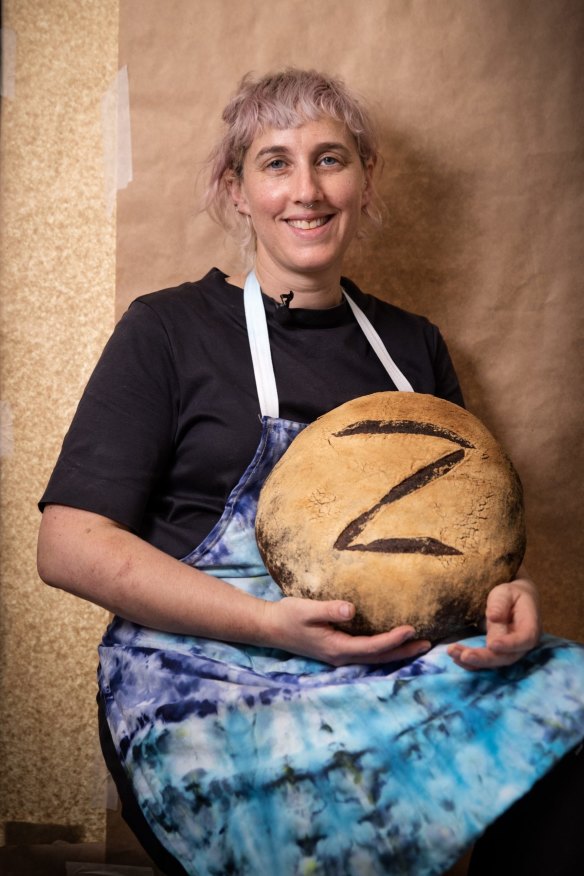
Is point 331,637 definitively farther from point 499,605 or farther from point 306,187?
point 306,187

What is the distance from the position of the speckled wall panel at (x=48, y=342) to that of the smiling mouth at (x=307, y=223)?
0.50 m

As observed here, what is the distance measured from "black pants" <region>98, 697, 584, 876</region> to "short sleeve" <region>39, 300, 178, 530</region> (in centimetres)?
48

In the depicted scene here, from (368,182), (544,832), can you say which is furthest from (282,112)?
(544,832)

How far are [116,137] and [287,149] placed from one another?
50 cm

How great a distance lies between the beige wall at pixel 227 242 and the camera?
1.76m

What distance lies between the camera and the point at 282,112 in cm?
146

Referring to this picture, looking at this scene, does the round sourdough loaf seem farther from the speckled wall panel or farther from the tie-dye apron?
the speckled wall panel

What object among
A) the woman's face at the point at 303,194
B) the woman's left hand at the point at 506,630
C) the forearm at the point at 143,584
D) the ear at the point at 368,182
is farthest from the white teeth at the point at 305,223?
the woman's left hand at the point at 506,630

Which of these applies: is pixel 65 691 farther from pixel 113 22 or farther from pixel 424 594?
pixel 113 22

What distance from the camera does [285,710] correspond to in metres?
1.03

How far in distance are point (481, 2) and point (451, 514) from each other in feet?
4.50

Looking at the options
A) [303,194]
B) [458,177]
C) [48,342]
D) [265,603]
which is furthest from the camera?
[458,177]

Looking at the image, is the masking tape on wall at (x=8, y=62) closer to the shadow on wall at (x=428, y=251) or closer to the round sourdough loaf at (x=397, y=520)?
the shadow on wall at (x=428, y=251)

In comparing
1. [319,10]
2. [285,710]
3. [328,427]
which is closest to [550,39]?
[319,10]
